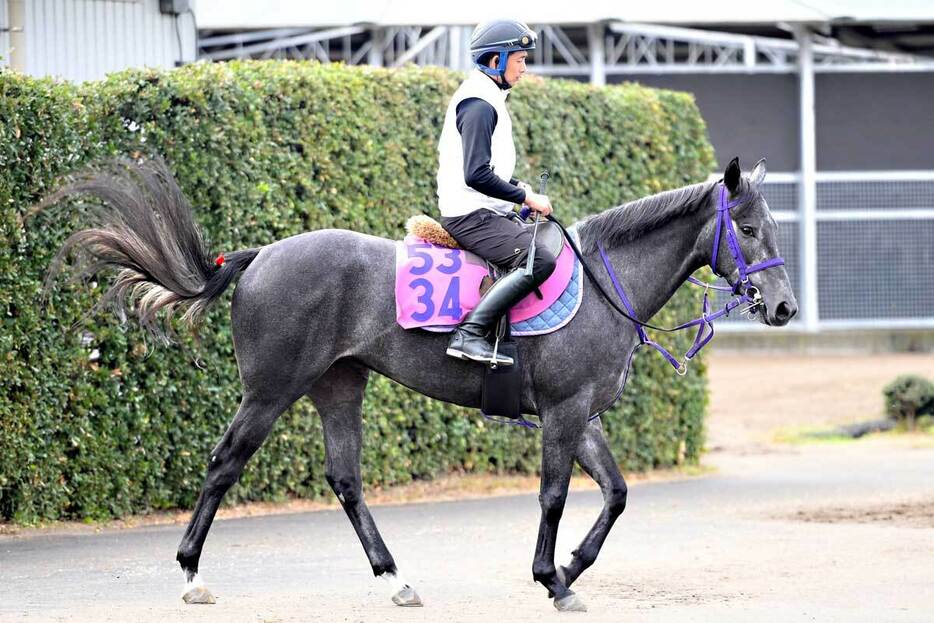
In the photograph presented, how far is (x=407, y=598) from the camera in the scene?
7.21m

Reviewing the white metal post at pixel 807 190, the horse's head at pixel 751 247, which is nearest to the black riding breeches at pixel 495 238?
the horse's head at pixel 751 247

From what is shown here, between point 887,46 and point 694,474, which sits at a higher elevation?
point 887,46

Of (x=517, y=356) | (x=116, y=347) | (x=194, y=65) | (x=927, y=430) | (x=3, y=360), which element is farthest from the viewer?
(x=927, y=430)

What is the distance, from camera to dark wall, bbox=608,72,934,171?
25000mm

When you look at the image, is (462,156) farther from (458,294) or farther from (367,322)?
(367,322)

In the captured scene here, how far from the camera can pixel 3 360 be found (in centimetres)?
920

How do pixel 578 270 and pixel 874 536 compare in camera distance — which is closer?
pixel 578 270

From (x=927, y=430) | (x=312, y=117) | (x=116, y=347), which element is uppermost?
(x=312, y=117)

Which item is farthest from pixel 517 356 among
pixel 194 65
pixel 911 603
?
pixel 194 65

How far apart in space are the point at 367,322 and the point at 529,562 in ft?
7.56

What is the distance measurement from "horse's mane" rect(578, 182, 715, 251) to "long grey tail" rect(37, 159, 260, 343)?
6.09 feet

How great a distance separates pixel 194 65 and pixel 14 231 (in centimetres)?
206

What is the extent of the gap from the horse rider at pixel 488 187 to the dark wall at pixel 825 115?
18229 millimetres

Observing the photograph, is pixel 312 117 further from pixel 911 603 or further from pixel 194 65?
pixel 911 603
